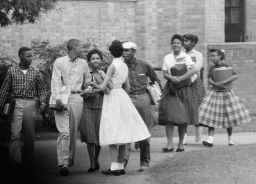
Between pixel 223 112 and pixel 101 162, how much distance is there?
2.73 meters

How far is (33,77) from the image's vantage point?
11.4 meters

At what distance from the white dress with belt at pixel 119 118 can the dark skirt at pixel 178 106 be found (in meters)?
2.27

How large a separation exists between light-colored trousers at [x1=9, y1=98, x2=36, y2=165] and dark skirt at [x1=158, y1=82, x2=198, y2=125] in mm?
2498

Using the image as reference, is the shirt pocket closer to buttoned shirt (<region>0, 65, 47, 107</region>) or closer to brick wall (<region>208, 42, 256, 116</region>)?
buttoned shirt (<region>0, 65, 47, 107</region>)

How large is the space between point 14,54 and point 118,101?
1245 centimetres

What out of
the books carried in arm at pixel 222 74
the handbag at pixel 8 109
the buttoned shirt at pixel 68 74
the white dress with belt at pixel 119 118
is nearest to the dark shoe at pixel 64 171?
the white dress with belt at pixel 119 118

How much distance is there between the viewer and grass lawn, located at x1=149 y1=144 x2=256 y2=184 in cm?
967

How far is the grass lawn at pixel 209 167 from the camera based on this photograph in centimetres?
967

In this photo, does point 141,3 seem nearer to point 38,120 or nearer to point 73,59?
point 38,120

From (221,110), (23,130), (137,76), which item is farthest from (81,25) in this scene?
(23,130)

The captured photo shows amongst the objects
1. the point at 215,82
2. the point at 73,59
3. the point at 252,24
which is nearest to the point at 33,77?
the point at 73,59

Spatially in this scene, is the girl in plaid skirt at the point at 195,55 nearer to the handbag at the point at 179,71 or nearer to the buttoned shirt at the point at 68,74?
the handbag at the point at 179,71

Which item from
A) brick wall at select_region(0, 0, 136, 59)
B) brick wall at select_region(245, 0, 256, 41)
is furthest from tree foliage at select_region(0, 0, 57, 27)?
brick wall at select_region(245, 0, 256, 41)

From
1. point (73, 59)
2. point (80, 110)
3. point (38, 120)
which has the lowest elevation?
point (38, 120)
